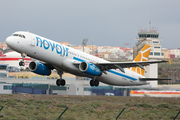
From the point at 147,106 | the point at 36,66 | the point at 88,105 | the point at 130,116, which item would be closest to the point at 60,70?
the point at 36,66

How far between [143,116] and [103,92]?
4740 centimetres

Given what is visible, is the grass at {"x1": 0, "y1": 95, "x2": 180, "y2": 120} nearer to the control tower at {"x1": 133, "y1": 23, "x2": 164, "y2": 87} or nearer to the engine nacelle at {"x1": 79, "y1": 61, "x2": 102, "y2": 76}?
the engine nacelle at {"x1": 79, "y1": 61, "x2": 102, "y2": 76}

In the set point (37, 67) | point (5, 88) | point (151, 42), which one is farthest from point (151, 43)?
point (37, 67)

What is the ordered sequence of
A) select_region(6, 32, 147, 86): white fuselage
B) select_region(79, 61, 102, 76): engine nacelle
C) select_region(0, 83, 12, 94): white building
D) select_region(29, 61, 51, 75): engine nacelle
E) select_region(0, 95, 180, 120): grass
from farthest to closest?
select_region(0, 83, 12, 94): white building
select_region(29, 61, 51, 75): engine nacelle
select_region(79, 61, 102, 76): engine nacelle
select_region(0, 95, 180, 120): grass
select_region(6, 32, 147, 86): white fuselage

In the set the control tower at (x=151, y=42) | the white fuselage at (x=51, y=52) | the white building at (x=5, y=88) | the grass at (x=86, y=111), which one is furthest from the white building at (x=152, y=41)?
the white fuselage at (x=51, y=52)

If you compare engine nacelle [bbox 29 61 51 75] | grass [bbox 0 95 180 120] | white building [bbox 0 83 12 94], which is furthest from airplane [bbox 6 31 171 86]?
white building [bbox 0 83 12 94]

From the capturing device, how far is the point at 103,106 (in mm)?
44781

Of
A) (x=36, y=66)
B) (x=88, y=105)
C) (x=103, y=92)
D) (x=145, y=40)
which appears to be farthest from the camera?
(x=145, y=40)

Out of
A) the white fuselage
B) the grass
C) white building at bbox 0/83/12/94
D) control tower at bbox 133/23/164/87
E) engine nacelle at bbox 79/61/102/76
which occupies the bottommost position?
the grass

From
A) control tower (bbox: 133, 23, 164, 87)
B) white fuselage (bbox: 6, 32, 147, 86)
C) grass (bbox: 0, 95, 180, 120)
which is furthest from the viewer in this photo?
control tower (bbox: 133, 23, 164, 87)

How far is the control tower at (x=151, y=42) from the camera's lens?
5108 inches

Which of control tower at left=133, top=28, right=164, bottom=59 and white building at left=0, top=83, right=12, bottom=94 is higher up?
control tower at left=133, top=28, right=164, bottom=59

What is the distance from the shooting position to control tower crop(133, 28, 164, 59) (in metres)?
130

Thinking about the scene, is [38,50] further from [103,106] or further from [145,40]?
[145,40]
